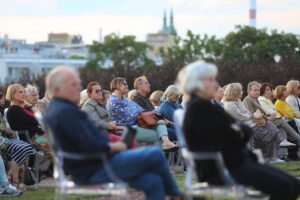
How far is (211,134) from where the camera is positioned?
7031mm

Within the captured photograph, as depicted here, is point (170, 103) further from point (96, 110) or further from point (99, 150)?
point (99, 150)

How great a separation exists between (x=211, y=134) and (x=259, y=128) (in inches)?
352

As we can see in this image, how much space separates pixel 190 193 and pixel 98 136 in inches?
37.8

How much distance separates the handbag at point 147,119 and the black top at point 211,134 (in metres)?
6.68

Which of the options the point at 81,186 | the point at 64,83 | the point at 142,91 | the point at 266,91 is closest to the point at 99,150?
the point at 81,186

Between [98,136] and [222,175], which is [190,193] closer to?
[222,175]

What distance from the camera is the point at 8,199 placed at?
414 inches

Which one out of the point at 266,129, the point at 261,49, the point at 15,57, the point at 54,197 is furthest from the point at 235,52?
the point at 15,57

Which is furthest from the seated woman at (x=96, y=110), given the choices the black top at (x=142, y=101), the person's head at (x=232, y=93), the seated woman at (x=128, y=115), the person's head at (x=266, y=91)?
the person's head at (x=266, y=91)

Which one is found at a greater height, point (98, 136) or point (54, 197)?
point (98, 136)

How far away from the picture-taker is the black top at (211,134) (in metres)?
7.04

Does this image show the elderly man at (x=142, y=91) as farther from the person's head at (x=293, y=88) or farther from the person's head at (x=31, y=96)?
the person's head at (x=293, y=88)

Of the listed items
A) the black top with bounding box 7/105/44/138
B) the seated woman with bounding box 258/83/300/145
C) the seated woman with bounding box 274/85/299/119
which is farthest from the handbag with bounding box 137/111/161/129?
the seated woman with bounding box 274/85/299/119

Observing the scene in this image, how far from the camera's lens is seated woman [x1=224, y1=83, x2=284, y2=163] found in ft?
50.1
